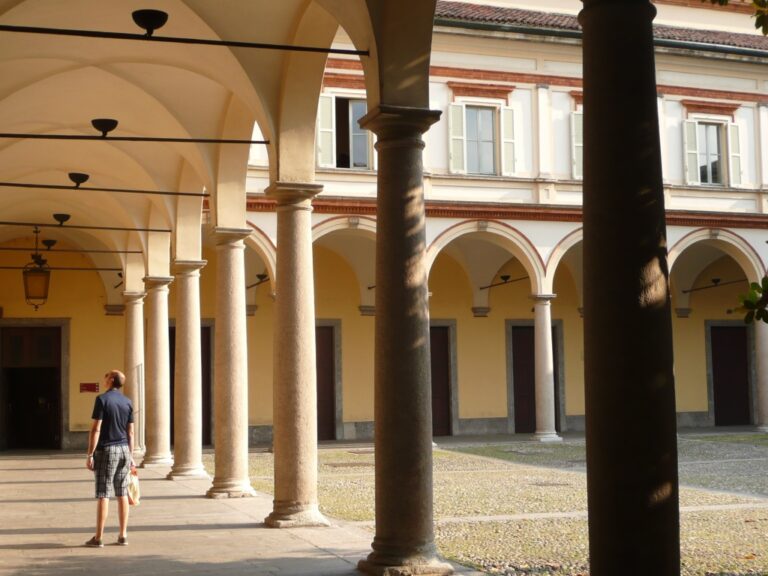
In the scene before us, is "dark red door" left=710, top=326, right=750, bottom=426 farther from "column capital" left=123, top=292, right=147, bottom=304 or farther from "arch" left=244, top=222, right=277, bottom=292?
"column capital" left=123, top=292, right=147, bottom=304

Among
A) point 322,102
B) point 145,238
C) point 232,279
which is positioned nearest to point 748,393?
point 322,102

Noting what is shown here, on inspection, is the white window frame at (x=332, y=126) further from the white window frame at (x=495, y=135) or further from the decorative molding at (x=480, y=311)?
the decorative molding at (x=480, y=311)

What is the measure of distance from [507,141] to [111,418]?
53.4 feet

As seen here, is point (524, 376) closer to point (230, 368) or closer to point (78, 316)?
point (78, 316)

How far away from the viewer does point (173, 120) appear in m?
12.4

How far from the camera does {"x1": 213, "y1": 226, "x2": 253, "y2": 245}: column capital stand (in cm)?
1191

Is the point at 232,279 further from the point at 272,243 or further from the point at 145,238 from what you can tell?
the point at 272,243

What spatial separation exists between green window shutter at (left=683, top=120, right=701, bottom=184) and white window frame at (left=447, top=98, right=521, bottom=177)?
4.21m

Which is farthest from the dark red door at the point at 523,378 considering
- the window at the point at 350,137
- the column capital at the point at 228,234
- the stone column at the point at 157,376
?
the column capital at the point at 228,234

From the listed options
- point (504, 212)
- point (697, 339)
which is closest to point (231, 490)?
point (504, 212)

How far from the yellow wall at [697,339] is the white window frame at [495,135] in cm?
793

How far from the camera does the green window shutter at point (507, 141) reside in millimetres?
23422

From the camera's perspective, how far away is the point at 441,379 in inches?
1042

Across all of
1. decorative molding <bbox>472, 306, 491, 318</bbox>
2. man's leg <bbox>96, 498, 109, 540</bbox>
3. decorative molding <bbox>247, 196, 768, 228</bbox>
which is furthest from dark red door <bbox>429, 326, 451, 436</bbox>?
man's leg <bbox>96, 498, 109, 540</bbox>
